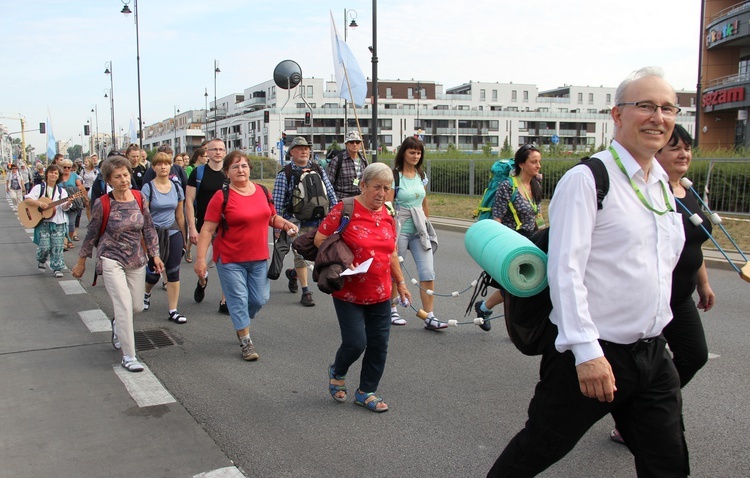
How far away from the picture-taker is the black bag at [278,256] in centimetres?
629

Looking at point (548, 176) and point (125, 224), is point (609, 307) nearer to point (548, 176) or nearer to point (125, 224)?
point (125, 224)

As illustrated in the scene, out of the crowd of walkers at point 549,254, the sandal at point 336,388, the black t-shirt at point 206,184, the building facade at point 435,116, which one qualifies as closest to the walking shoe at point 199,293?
the crowd of walkers at point 549,254

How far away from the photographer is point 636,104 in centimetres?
237

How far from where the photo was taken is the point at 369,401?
4.40 m

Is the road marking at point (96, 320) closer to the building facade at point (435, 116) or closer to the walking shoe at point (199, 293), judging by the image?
the walking shoe at point (199, 293)

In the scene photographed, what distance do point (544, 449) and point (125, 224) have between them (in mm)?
4259

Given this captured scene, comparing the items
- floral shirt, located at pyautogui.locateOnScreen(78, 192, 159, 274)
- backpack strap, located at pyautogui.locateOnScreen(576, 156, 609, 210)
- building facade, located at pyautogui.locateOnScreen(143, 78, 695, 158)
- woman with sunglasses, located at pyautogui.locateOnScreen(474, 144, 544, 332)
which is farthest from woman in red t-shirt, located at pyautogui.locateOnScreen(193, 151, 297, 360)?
building facade, located at pyautogui.locateOnScreen(143, 78, 695, 158)

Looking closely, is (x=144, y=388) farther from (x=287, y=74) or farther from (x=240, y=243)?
(x=287, y=74)

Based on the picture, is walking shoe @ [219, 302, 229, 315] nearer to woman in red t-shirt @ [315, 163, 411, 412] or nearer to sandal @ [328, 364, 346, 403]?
sandal @ [328, 364, 346, 403]

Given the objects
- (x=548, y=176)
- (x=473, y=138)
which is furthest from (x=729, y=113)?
(x=473, y=138)

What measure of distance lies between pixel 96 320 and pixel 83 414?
9.74ft

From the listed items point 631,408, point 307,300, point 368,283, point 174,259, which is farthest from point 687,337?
point 174,259

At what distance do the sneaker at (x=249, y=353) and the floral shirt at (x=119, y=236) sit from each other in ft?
3.78

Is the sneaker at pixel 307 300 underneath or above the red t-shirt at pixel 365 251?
underneath
